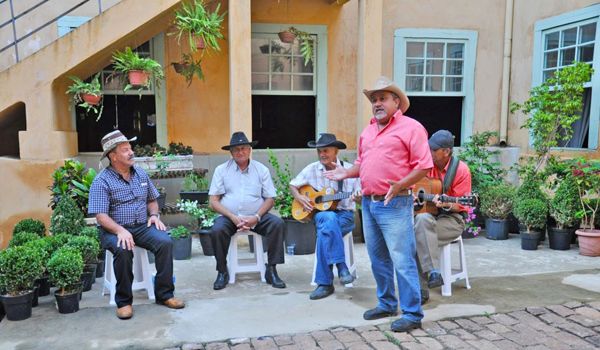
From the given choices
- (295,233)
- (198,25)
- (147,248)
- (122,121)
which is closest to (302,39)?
(198,25)

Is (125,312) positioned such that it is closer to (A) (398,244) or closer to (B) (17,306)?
(B) (17,306)

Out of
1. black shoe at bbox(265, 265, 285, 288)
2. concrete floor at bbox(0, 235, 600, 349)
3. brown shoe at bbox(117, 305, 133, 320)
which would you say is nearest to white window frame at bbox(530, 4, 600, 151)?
concrete floor at bbox(0, 235, 600, 349)

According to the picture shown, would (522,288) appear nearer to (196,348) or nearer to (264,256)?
(264,256)

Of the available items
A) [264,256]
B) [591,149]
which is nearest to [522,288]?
[264,256]

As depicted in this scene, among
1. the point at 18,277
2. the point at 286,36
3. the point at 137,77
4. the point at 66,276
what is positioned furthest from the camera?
the point at 286,36

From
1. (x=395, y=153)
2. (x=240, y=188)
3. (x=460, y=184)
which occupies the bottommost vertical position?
(x=240, y=188)

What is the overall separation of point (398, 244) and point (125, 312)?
6.97 ft

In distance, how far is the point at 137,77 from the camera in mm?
5430

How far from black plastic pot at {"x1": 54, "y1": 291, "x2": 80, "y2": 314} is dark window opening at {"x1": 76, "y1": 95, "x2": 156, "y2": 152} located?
135 inches

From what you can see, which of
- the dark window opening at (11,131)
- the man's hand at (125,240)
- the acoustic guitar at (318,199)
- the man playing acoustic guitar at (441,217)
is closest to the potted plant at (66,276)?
the man's hand at (125,240)

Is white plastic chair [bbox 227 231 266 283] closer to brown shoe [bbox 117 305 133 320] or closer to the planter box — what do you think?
brown shoe [bbox 117 305 133 320]

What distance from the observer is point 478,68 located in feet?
24.8

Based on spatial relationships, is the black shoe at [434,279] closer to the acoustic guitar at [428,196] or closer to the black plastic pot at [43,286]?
the acoustic guitar at [428,196]

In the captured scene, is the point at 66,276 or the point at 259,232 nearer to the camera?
the point at 66,276
